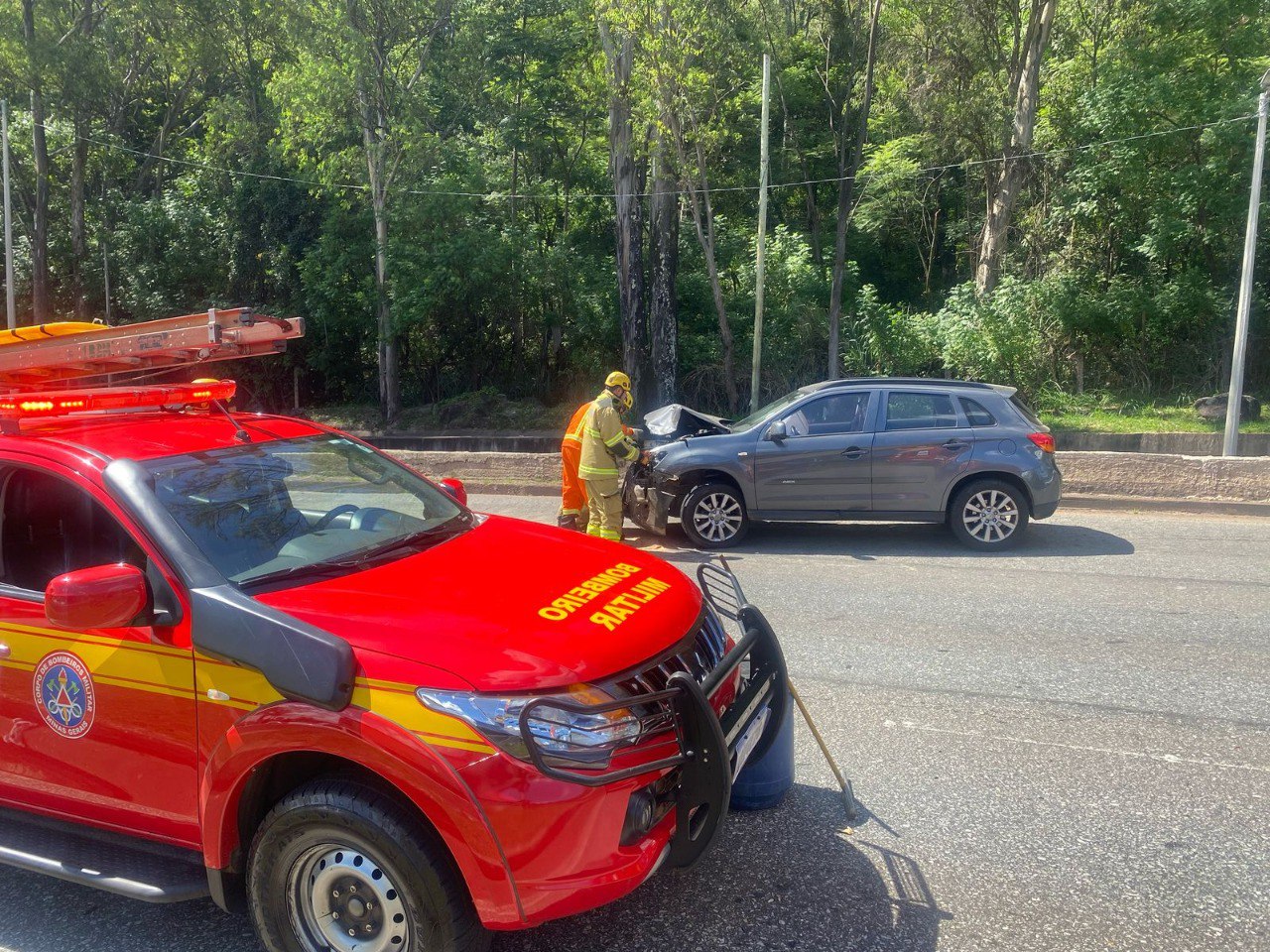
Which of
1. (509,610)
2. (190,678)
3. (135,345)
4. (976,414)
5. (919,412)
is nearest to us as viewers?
(190,678)

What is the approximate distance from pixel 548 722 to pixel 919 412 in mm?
8408

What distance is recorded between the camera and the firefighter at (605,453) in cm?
955

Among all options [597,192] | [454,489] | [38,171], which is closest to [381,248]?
[597,192]

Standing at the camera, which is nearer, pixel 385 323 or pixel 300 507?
pixel 300 507

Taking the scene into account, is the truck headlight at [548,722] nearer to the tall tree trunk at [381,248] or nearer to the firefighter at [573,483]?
the firefighter at [573,483]

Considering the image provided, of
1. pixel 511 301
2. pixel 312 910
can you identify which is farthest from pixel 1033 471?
pixel 511 301

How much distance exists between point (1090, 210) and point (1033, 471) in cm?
1547

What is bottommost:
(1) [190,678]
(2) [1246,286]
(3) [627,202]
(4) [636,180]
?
(1) [190,678]

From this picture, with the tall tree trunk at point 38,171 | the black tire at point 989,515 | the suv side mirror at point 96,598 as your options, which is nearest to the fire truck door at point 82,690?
the suv side mirror at point 96,598

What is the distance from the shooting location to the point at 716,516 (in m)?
10.8

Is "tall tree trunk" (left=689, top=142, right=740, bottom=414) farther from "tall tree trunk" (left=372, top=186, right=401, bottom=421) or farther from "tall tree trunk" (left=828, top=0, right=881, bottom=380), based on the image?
"tall tree trunk" (left=372, top=186, right=401, bottom=421)

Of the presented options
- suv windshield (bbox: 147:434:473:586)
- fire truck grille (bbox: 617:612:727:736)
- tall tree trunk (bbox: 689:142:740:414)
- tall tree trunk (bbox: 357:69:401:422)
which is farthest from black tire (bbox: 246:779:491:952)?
tall tree trunk (bbox: 357:69:401:422)

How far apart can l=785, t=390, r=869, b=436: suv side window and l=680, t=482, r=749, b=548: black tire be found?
0.92m

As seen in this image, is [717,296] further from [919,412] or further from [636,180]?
[919,412]
